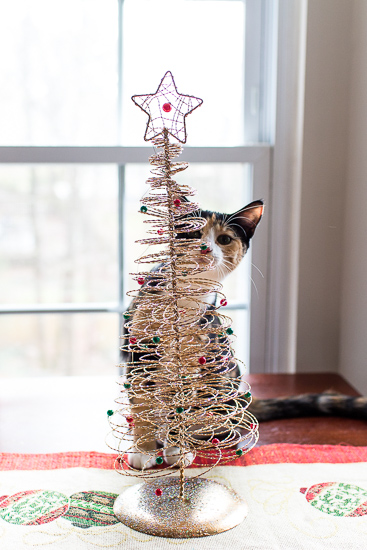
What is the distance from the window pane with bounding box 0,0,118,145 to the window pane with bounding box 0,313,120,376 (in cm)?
45

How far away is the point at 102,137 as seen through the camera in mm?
1423

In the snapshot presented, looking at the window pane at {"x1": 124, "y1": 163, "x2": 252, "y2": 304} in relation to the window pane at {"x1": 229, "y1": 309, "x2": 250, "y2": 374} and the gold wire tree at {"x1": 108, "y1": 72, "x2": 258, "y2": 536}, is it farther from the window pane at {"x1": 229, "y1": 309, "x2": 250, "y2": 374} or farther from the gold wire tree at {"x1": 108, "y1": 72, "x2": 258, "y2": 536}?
the gold wire tree at {"x1": 108, "y1": 72, "x2": 258, "y2": 536}

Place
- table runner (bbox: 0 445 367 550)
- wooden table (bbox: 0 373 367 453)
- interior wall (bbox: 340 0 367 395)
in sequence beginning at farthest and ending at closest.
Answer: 1. interior wall (bbox: 340 0 367 395)
2. wooden table (bbox: 0 373 367 453)
3. table runner (bbox: 0 445 367 550)

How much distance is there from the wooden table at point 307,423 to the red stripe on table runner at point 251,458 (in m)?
0.04

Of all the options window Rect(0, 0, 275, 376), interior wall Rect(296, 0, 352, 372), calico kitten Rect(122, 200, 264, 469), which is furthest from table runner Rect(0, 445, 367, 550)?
window Rect(0, 0, 275, 376)

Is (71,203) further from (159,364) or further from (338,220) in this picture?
(159,364)

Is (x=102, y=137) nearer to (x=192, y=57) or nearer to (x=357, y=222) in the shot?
(x=192, y=57)

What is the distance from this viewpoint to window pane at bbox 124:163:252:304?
142 cm

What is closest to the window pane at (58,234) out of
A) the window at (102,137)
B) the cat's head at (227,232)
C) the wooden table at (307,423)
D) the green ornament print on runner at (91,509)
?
the window at (102,137)

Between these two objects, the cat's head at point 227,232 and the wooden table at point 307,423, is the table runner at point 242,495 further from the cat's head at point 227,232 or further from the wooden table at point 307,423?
the cat's head at point 227,232

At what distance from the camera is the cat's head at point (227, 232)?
2.86 feet

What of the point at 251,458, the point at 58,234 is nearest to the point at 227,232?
the point at 251,458

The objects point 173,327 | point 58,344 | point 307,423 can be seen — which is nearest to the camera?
point 173,327

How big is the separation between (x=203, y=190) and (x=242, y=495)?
0.82 m
